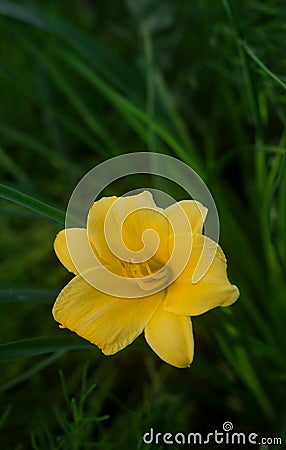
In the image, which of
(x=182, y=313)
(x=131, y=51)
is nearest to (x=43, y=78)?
(x=131, y=51)

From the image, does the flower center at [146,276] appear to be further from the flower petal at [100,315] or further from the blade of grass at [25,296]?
the blade of grass at [25,296]

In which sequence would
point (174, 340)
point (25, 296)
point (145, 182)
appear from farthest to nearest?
point (145, 182), point (25, 296), point (174, 340)

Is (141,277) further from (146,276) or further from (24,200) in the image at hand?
(24,200)

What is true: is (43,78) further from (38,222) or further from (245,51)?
(245,51)

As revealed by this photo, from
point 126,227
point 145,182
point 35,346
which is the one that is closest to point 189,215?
point 126,227

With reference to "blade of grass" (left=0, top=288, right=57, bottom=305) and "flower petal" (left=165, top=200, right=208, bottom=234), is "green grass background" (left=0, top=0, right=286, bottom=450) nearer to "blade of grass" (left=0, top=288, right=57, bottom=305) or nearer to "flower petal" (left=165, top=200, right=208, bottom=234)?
"blade of grass" (left=0, top=288, right=57, bottom=305)

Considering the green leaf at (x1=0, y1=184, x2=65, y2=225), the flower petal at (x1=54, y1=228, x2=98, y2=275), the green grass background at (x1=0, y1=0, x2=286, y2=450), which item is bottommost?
the green grass background at (x1=0, y1=0, x2=286, y2=450)

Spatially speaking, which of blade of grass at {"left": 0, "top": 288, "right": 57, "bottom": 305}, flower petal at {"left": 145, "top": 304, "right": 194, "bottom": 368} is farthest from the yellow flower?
blade of grass at {"left": 0, "top": 288, "right": 57, "bottom": 305}
